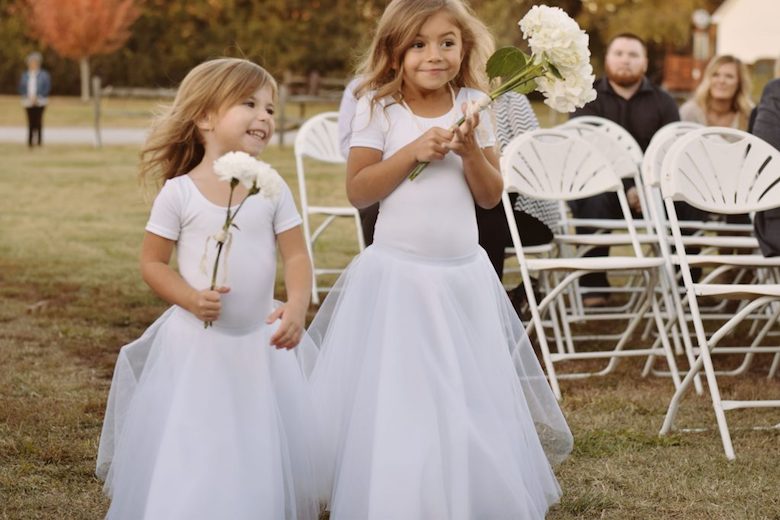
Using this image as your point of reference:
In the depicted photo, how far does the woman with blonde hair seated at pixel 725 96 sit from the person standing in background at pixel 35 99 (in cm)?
1738

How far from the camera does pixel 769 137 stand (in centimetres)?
625

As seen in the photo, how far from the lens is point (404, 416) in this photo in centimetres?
389

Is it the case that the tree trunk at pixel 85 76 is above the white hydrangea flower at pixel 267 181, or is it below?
below

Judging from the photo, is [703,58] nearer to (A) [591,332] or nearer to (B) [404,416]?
(A) [591,332]

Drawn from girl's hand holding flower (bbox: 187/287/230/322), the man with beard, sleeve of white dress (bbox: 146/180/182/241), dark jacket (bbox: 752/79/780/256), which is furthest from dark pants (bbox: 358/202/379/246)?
the man with beard

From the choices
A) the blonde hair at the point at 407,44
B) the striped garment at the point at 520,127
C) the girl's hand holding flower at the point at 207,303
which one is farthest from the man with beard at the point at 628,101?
the girl's hand holding flower at the point at 207,303

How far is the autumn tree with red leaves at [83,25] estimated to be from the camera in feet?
161

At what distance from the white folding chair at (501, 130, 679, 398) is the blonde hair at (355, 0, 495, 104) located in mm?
2163

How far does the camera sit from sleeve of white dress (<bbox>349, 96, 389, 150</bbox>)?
4.05m

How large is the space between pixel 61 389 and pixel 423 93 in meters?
2.72

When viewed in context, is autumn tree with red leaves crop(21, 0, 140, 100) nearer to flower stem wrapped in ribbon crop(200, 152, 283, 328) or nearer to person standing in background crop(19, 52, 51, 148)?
person standing in background crop(19, 52, 51, 148)

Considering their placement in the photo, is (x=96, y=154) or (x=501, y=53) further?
(x=96, y=154)

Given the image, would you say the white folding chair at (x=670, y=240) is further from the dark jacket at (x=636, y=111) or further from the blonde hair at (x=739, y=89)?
the blonde hair at (x=739, y=89)

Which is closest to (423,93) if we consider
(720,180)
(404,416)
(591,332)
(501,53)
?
(501,53)
